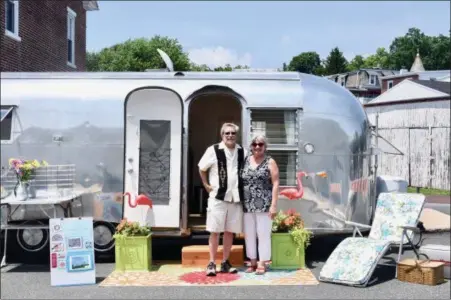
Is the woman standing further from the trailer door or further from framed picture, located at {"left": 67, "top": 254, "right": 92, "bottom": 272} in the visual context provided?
framed picture, located at {"left": 67, "top": 254, "right": 92, "bottom": 272}

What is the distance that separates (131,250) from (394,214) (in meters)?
3.40

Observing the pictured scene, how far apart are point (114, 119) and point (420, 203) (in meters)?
4.12

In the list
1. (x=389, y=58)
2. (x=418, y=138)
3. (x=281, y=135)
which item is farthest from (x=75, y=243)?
(x=418, y=138)


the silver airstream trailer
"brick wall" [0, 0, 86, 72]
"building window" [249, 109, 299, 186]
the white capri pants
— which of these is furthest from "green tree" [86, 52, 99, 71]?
the white capri pants

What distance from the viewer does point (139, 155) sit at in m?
7.27

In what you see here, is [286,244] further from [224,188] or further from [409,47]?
[409,47]

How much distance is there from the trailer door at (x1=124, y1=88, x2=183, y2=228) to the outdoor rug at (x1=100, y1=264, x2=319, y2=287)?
72 centimetres

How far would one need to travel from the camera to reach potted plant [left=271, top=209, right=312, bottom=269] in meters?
6.93

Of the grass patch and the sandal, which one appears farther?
the grass patch

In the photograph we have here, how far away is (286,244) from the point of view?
Result: 22.9 ft

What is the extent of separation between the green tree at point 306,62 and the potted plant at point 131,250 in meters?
4.07

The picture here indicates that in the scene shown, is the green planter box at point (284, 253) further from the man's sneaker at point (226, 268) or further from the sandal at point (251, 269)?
the man's sneaker at point (226, 268)

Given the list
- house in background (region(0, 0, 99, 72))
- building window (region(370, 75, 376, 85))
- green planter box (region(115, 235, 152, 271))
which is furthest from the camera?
building window (region(370, 75, 376, 85))

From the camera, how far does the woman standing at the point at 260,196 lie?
650 cm
